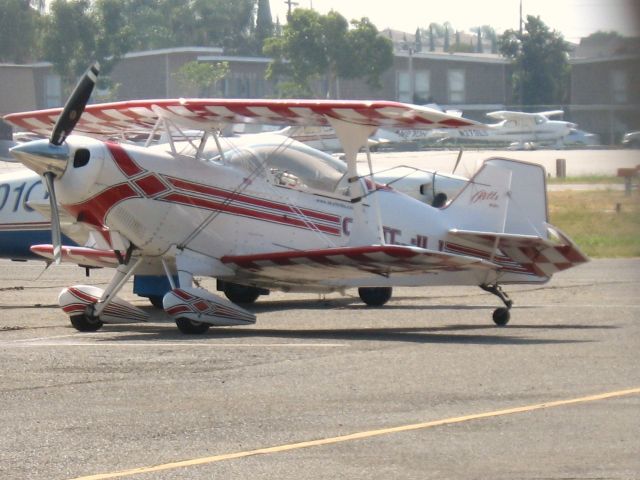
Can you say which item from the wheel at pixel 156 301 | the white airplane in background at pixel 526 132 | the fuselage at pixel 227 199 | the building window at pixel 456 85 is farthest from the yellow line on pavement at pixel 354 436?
the white airplane in background at pixel 526 132

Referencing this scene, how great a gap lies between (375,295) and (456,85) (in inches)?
2418

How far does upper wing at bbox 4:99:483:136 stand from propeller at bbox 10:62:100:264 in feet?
4.39

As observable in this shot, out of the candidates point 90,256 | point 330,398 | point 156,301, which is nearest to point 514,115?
point 156,301

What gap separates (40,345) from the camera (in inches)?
441

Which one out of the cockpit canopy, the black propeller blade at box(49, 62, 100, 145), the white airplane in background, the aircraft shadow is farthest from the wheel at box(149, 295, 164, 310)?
the white airplane in background

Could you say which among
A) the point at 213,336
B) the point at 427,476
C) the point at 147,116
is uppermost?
the point at 147,116

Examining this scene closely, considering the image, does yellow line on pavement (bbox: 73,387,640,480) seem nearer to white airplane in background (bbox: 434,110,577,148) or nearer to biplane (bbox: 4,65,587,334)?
biplane (bbox: 4,65,587,334)

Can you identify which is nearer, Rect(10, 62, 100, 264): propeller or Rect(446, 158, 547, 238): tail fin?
Rect(10, 62, 100, 264): propeller

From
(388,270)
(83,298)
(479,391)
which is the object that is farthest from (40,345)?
(479,391)

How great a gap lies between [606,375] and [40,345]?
521 centimetres

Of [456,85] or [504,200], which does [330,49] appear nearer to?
[456,85]

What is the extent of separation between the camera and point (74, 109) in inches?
477

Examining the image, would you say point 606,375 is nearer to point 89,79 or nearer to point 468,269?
point 468,269

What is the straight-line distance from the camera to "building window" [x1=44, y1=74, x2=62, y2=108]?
83.6m
